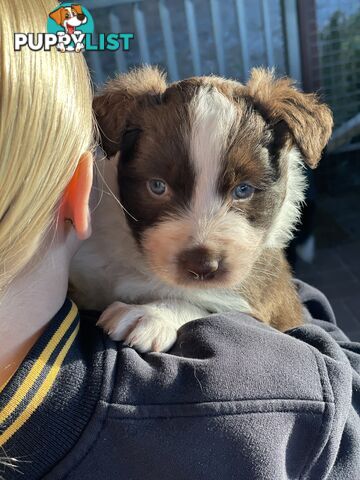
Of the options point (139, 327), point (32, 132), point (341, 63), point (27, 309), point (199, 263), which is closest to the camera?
point (32, 132)

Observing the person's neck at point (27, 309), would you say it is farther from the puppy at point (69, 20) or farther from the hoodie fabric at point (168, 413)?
the puppy at point (69, 20)

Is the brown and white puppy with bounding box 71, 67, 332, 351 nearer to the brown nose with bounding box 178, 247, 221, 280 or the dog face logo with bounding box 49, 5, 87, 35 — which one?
the brown nose with bounding box 178, 247, 221, 280

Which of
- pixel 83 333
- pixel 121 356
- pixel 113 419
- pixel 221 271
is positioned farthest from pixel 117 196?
pixel 113 419

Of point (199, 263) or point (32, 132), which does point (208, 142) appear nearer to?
point (199, 263)

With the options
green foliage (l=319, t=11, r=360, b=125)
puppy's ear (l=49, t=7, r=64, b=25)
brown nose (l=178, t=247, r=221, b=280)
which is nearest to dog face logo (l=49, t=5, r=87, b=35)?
puppy's ear (l=49, t=7, r=64, b=25)

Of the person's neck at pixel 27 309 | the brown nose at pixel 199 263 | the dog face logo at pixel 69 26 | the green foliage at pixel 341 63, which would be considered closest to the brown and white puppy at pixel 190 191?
the brown nose at pixel 199 263

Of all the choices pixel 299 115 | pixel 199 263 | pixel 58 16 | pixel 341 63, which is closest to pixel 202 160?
pixel 199 263
